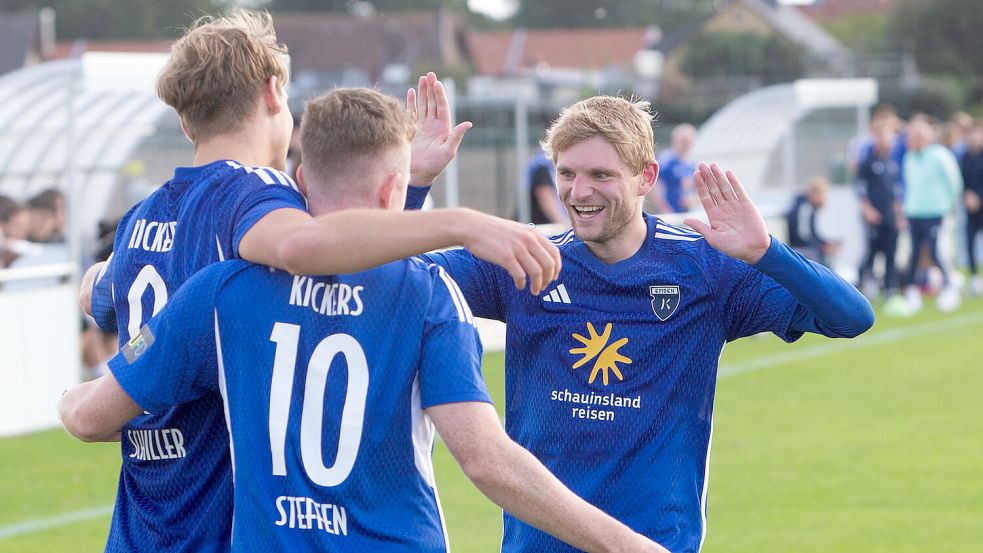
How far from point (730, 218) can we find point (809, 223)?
13.1m

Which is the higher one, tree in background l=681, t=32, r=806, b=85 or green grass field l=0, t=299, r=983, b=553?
tree in background l=681, t=32, r=806, b=85

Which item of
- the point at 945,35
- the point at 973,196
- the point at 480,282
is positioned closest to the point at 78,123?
the point at 480,282

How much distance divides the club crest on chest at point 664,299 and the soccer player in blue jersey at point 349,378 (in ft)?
3.67

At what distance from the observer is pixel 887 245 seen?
17609mm

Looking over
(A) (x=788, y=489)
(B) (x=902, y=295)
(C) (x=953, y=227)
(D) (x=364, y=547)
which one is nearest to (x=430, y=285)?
(D) (x=364, y=547)

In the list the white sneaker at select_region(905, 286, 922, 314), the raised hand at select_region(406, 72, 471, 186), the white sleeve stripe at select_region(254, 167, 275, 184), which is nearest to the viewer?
the white sleeve stripe at select_region(254, 167, 275, 184)

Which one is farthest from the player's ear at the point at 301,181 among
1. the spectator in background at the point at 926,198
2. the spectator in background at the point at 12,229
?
the spectator in background at the point at 926,198

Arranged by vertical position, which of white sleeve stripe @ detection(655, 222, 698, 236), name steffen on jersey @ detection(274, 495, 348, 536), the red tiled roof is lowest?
name steffen on jersey @ detection(274, 495, 348, 536)

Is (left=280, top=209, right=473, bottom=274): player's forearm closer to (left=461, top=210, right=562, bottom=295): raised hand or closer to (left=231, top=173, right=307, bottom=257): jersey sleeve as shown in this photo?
(left=461, top=210, right=562, bottom=295): raised hand

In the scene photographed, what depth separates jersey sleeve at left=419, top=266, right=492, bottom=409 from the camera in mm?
2598

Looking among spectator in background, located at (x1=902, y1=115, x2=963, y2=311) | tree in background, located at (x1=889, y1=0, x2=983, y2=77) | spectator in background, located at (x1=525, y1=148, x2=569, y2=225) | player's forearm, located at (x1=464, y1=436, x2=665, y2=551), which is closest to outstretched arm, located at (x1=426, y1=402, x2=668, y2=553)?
player's forearm, located at (x1=464, y1=436, x2=665, y2=551)

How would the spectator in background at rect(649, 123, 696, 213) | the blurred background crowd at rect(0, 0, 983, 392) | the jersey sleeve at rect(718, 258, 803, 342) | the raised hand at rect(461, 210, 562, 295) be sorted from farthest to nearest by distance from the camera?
the spectator in background at rect(649, 123, 696, 213), the blurred background crowd at rect(0, 0, 983, 392), the jersey sleeve at rect(718, 258, 803, 342), the raised hand at rect(461, 210, 562, 295)

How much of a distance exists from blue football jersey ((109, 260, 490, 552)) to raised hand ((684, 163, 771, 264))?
1.00m

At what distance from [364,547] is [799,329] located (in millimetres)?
1536
